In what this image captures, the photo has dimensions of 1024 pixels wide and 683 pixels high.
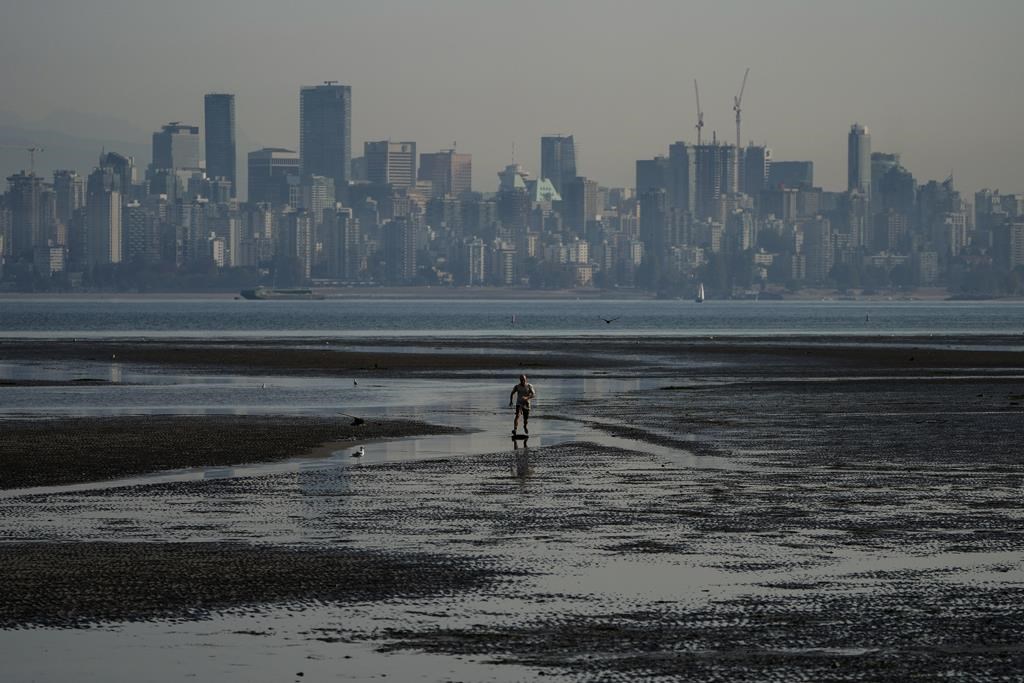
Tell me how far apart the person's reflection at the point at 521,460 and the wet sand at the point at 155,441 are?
352 centimetres

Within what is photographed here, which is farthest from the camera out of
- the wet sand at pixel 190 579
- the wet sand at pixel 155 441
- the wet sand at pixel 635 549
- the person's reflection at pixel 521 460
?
the wet sand at pixel 155 441

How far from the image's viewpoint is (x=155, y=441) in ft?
113

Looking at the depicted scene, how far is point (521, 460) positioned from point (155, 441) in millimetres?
8171

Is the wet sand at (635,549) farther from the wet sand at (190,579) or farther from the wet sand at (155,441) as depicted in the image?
the wet sand at (155,441)

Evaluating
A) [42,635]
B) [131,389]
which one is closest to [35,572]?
[42,635]

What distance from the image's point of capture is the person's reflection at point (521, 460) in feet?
92.9

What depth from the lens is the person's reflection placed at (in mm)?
28312

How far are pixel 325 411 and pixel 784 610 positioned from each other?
29.9 meters

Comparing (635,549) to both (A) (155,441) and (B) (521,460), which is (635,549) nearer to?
(B) (521,460)

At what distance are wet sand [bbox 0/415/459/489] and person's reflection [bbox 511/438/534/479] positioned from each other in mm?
3516

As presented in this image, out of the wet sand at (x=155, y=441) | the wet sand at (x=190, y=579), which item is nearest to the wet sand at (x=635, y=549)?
the wet sand at (x=190, y=579)

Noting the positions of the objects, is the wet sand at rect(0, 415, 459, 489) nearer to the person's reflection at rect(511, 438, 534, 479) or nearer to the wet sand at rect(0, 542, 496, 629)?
the person's reflection at rect(511, 438, 534, 479)

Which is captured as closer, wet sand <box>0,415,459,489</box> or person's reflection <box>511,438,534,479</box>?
person's reflection <box>511,438,534,479</box>

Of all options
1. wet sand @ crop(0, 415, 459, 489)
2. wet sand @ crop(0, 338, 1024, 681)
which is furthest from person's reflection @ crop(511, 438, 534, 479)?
wet sand @ crop(0, 415, 459, 489)
